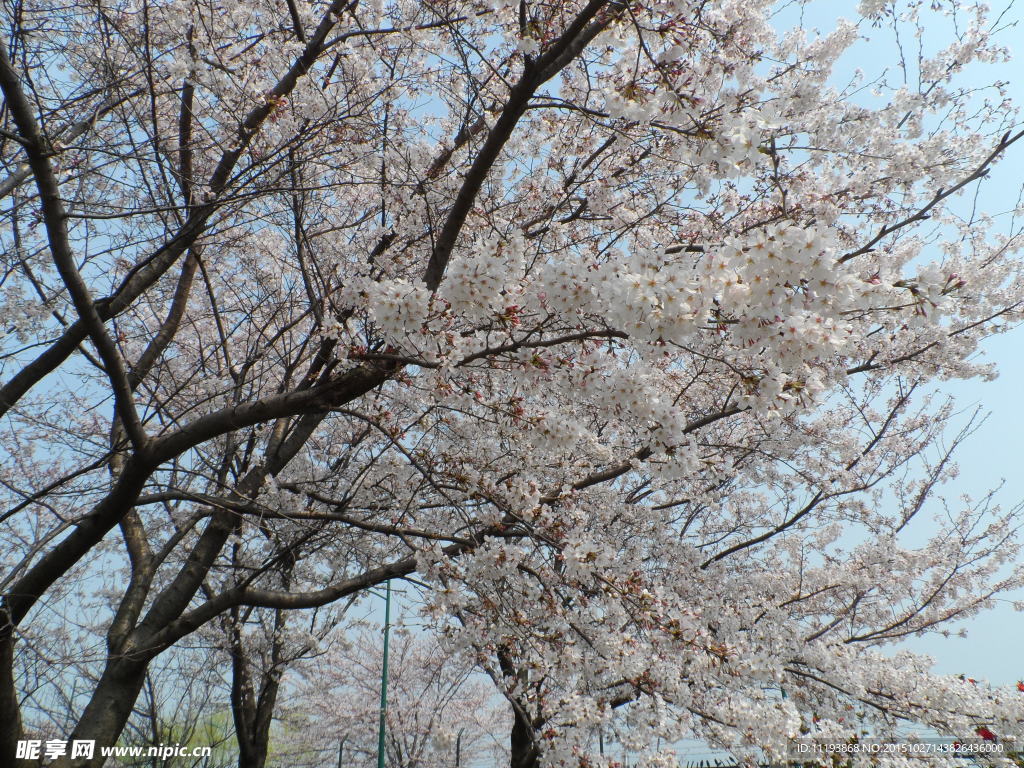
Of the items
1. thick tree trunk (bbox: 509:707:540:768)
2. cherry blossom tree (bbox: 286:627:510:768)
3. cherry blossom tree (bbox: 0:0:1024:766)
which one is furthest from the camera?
cherry blossom tree (bbox: 286:627:510:768)

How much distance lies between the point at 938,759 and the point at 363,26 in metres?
8.21

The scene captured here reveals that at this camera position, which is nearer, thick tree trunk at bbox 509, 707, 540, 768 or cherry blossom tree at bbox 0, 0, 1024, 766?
cherry blossom tree at bbox 0, 0, 1024, 766

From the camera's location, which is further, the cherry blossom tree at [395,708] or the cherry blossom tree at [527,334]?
the cherry blossom tree at [395,708]

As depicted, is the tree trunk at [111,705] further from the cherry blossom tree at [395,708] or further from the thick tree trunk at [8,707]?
the cherry blossom tree at [395,708]

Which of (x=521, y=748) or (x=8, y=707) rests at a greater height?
(x=8, y=707)

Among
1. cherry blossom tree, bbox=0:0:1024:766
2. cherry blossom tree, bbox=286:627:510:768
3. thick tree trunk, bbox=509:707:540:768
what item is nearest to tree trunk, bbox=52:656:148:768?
cherry blossom tree, bbox=0:0:1024:766

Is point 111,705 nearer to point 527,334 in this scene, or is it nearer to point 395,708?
point 527,334

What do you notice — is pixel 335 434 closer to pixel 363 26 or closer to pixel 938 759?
pixel 363 26

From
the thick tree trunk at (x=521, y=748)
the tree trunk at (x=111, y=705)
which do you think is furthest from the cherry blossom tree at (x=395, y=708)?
the tree trunk at (x=111, y=705)

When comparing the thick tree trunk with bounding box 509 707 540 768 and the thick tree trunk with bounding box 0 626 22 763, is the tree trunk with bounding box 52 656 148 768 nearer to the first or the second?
the thick tree trunk with bounding box 0 626 22 763

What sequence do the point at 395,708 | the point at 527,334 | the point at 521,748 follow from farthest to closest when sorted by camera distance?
the point at 395,708
the point at 521,748
the point at 527,334

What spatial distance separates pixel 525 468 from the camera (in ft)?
Answer: 16.0

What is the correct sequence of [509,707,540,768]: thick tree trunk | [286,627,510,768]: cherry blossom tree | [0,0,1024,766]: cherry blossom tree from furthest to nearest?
[286,627,510,768]: cherry blossom tree, [509,707,540,768]: thick tree trunk, [0,0,1024,766]: cherry blossom tree

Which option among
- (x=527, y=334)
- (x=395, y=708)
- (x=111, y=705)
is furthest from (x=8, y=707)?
(x=395, y=708)
